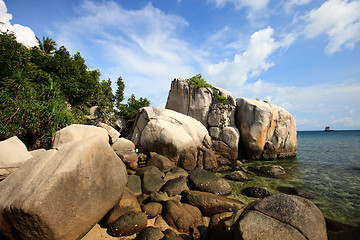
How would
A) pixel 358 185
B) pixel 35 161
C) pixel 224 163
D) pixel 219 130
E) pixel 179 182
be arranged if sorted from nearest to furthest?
pixel 35 161 < pixel 179 182 < pixel 358 185 < pixel 224 163 < pixel 219 130

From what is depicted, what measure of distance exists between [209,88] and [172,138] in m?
8.10

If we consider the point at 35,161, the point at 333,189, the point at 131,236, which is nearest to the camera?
the point at 35,161

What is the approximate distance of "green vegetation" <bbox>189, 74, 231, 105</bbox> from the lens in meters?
14.9

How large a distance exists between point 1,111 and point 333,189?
16.3 metres

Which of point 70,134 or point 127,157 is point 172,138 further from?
point 70,134

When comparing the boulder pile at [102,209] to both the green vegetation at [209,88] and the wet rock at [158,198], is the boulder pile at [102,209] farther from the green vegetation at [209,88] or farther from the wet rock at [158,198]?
the green vegetation at [209,88]

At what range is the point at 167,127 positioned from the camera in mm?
9883

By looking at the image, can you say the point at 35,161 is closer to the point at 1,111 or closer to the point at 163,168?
the point at 163,168

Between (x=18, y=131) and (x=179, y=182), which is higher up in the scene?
(x=18, y=131)

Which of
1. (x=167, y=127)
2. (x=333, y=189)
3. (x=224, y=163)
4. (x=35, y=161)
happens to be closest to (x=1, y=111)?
(x=35, y=161)

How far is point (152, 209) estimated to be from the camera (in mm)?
4402

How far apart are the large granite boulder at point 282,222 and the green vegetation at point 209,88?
41.6 ft

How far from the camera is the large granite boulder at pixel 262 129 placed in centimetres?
1390

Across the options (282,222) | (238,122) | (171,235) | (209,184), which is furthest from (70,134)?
(238,122)
